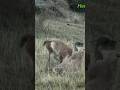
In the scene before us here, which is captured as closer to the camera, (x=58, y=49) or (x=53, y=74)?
(x=53, y=74)

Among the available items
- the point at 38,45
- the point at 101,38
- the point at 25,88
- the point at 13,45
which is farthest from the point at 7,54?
the point at 38,45

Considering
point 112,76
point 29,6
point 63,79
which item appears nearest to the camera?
point 29,6

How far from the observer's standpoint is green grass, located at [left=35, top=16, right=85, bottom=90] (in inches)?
183

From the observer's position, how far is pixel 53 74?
15.6 feet

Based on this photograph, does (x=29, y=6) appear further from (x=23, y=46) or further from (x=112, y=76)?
(x=112, y=76)

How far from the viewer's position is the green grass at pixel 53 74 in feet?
15.2

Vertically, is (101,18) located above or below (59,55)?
→ above

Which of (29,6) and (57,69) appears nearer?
(29,6)

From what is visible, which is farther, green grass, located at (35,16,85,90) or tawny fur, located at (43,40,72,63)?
tawny fur, located at (43,40,72,63)

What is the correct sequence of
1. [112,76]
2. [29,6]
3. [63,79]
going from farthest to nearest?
1. [63,79]
2. [112,76]
3. [29,6]

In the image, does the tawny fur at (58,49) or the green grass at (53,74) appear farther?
the tawny fur at (58,49)

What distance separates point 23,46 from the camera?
3078 mm

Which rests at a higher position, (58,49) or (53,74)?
(58,49)

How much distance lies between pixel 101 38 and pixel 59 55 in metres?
1.78
